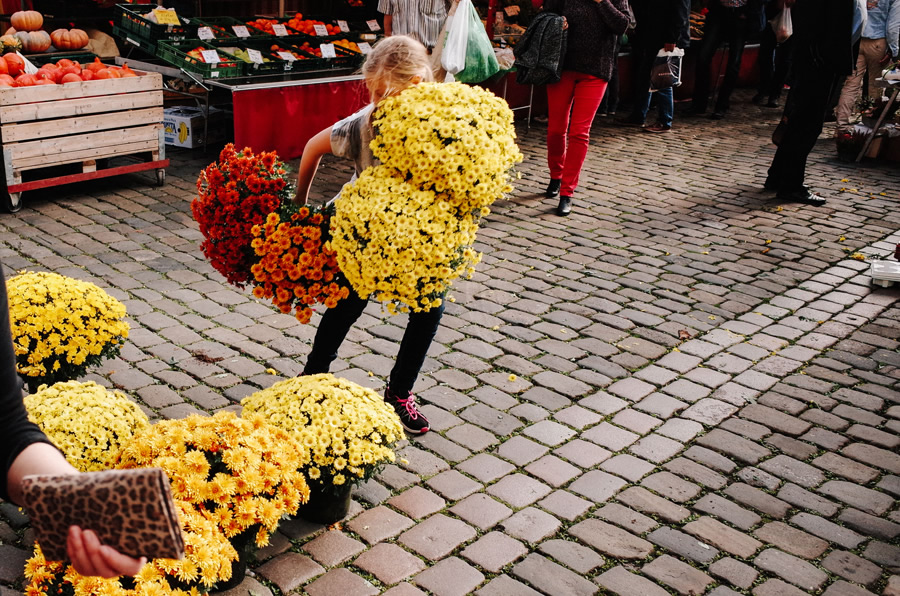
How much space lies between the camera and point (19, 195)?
6949mm

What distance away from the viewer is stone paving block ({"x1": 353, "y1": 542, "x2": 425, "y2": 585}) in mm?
3212

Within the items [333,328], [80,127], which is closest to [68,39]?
[80,127]

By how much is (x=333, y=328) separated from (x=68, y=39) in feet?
22.1

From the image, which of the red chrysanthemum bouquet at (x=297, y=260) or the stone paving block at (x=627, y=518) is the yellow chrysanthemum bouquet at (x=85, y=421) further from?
the stone paving block at (x=627, y=518)

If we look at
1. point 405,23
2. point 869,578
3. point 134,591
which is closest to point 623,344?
point 869,578

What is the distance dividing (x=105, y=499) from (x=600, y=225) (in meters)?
6.67

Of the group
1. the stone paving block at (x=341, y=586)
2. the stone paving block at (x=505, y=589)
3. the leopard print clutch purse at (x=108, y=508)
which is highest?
the leopard print clutch purse at (x=108, y=508)

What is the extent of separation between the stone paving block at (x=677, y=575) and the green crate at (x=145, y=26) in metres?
7.60

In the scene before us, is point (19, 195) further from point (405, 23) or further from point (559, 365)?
point (559, 365)

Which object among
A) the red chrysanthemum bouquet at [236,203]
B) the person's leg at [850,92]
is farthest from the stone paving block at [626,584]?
the person's leg at [850,92]

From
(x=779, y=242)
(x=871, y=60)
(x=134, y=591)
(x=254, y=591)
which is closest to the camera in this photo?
(x=134, y=591)

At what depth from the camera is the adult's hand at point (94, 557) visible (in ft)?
4.52

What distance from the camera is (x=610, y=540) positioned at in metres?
3.51

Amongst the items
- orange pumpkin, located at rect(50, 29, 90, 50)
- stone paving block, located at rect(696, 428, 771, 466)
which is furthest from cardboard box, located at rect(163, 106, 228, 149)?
stone paving block, located at rect(696, 428, 771, 466)
